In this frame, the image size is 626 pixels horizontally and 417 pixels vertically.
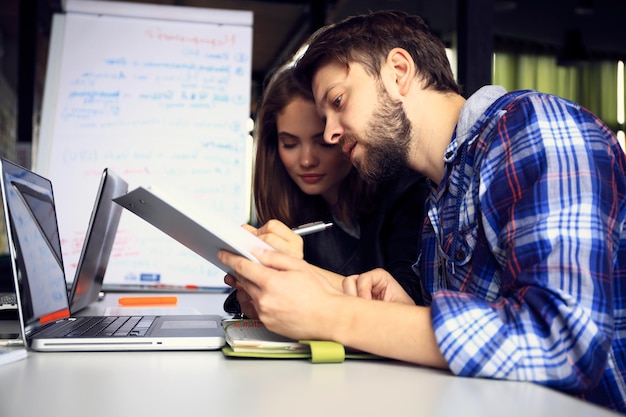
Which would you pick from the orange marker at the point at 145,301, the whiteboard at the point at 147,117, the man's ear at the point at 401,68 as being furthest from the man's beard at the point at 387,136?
the whiteboard at the point at 147,117

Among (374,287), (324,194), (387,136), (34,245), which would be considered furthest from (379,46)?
(34,245)

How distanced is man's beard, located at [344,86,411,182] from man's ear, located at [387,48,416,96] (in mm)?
38

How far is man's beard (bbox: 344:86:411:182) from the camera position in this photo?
1339 mm

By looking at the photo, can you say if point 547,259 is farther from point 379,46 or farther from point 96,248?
point 96,248

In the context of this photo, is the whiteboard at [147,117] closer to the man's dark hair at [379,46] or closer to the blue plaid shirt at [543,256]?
the man's dark hair at [379,46]

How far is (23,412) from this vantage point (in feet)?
2.19

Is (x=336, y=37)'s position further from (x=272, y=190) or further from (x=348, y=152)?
(x=272, y=190)

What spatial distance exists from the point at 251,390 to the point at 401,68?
83cm

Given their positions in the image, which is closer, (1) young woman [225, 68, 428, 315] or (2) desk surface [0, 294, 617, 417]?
(2) desk surface [0, 294, 617, 417]

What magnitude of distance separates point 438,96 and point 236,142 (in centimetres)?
142

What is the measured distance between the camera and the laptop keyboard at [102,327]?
1.05 metres

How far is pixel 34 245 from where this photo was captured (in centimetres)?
108

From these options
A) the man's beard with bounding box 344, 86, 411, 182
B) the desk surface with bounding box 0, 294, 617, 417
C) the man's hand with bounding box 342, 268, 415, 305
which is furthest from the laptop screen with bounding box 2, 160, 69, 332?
the man's beard with bounding box 344, 86, 411, 182

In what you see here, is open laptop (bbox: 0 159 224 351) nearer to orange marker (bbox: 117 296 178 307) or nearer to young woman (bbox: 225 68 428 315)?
orange marker (bbox: 117 296 178 307)
